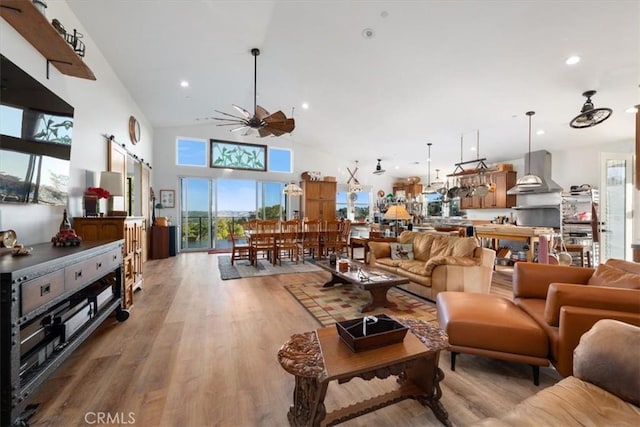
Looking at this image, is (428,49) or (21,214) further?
(428,49)

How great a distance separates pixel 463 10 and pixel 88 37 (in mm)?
4532

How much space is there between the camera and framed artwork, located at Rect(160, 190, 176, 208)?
7.71 m

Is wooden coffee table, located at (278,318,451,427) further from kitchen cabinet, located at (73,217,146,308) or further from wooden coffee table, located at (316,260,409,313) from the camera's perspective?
kitchen cabinet, located at (73,217,146,308)

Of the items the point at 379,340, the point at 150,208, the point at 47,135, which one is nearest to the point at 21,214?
the point at 47,135

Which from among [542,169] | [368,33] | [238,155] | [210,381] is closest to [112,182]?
[210,381]

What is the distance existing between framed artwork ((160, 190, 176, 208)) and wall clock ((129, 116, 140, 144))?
223cm

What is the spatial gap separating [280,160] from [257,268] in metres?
4.55

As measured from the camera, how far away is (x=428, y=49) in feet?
11.7

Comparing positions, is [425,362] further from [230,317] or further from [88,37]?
[88,37]

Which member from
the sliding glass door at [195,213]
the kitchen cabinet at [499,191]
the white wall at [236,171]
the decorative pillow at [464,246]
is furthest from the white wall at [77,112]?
the kitchen cabinet at [499,191]

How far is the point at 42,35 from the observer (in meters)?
2.09

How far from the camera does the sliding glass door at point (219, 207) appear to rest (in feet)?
26.7

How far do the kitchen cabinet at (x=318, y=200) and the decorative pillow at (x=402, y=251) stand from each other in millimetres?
4612

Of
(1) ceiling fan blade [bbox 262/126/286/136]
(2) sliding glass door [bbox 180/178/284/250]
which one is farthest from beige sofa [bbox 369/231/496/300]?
(2) sliding glass door [bbox 180/178/284/250]
